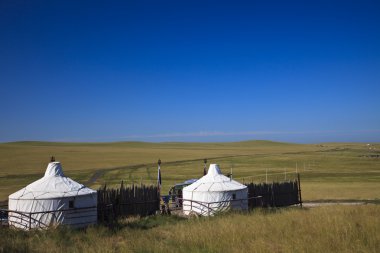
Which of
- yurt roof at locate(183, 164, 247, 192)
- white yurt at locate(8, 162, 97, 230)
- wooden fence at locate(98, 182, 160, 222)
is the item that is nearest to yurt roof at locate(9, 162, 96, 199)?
white yurt at locate(8, 162, 97, 230)

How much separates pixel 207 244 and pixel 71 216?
11376 millimetres

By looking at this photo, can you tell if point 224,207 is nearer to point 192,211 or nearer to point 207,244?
point 192,211

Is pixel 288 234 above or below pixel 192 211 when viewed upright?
above

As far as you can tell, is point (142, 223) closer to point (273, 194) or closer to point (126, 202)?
point (126, 202)

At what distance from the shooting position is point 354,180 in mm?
42688

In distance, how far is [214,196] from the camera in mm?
22375

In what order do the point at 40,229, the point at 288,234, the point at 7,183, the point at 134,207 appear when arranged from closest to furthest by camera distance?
the point at 288,234 < the point at 40,229 < the point at 134,207 < the point at 7,183

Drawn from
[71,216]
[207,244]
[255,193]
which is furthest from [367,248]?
[255,193]

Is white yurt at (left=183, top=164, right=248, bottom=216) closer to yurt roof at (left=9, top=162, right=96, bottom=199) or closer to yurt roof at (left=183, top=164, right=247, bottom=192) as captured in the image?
yurt roof at (left=183, top=164, right=247, bottom=192)

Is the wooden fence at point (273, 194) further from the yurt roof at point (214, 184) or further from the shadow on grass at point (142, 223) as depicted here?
the shadow on grass at point (142, 223)

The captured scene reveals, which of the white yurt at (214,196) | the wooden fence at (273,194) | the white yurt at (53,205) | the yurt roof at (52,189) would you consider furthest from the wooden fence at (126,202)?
the wooden fence at (273,194)

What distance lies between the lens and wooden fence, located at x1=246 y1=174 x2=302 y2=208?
24625 millimetres

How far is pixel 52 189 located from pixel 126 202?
427 cm

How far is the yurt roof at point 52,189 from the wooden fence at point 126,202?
1.48m
